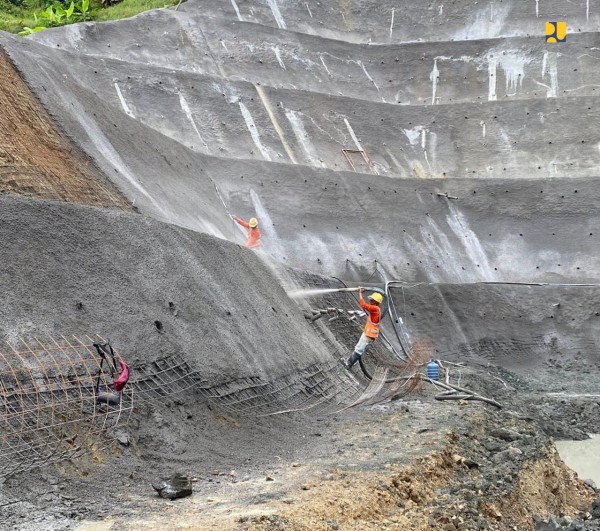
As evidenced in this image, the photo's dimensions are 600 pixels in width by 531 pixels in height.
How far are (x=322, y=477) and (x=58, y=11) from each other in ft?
90.9

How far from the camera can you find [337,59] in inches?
1346

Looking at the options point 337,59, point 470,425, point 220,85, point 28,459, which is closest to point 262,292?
point 470,425

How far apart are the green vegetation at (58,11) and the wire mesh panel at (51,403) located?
79.5 ft

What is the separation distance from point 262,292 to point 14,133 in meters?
5.64

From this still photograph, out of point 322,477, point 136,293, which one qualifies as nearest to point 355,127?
point 136,293

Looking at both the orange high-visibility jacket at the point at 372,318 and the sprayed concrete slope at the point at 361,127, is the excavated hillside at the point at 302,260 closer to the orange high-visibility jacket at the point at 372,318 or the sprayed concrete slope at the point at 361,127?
the sprayed concrete slope at the point at 361,127

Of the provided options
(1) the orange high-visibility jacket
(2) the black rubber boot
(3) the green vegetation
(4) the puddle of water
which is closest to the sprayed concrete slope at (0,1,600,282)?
(3) the green vegetation

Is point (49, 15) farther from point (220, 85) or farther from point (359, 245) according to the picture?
Result: point (359, 245)

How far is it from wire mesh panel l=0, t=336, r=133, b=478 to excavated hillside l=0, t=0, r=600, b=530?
0.04 metres

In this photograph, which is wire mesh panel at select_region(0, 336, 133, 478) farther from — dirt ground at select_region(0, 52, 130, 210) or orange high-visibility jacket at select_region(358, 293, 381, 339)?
orange high-visibility jacket at select_region(358, 293, 381, 339)

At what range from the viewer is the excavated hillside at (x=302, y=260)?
9414 millimetres

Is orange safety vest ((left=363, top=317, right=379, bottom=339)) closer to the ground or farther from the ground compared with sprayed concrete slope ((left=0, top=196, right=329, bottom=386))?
farther from the ground

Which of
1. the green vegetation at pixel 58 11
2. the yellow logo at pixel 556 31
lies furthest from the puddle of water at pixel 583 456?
the green vegetation at pixel 58 11

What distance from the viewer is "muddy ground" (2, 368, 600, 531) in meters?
7.81
